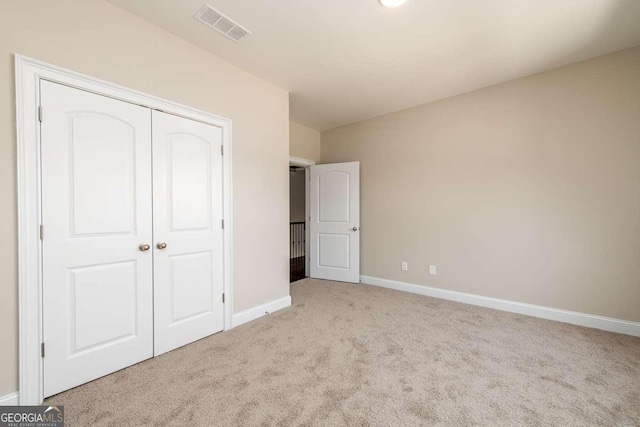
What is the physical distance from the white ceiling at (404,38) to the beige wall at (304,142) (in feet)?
3.97

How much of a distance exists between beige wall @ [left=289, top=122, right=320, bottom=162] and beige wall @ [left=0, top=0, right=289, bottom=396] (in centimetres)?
111

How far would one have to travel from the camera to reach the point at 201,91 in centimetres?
248

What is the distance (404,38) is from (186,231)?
2.56 m

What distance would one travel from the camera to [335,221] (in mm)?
4559

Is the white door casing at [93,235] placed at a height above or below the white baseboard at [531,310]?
above

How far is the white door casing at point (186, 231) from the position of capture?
223cm

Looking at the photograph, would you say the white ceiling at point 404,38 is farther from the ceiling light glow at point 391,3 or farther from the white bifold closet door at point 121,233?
the white bifold closet door at point 121,233

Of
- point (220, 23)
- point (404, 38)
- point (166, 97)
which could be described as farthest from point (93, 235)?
point (404, 38)

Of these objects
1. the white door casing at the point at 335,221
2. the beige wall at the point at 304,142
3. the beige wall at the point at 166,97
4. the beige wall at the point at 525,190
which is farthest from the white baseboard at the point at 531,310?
the beige wall at the point at 304,142

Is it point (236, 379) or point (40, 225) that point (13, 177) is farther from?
point (236, 379)

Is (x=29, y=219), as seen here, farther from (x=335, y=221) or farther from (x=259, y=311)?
(x=335, y=221)

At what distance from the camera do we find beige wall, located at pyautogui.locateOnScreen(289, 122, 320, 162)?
4453 mm

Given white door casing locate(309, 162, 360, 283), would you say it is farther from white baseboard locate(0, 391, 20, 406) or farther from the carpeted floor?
white baseboard locate(0, 391, 20, 406)

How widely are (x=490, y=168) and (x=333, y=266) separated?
2.70 meters
